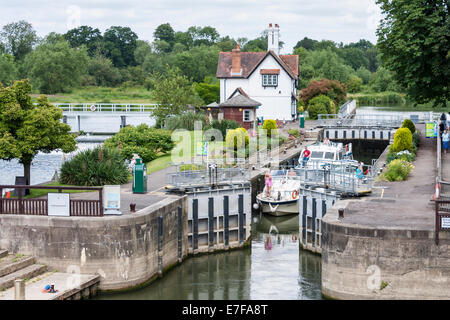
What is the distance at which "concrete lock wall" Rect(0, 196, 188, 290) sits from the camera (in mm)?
26578

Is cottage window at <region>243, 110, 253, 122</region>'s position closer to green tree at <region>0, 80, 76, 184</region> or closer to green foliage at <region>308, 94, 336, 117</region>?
green foliage at <region>308, 94, 336, 117</region>

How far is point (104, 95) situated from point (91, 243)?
88.3 m

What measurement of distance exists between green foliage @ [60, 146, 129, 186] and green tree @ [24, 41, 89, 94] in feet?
239

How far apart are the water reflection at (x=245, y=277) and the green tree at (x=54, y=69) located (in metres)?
77.4

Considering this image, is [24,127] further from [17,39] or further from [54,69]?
[17,39]

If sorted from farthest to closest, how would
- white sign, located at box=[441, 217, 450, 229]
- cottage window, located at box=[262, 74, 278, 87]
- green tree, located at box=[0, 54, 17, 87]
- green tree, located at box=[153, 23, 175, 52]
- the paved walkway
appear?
green tree, located at box=[153, 23, 175, 52]
green tree, located at box=[0, 54, 17, 87]
cottage window, located at box=[262, 74, 278, 87]
the paved walkway
white sign, located at box=[441, 217, 450, 229]

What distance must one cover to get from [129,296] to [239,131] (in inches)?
904

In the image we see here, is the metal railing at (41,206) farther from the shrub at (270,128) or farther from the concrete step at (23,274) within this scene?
the shrub at (270,128)

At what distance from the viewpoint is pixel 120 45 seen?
6206 inches

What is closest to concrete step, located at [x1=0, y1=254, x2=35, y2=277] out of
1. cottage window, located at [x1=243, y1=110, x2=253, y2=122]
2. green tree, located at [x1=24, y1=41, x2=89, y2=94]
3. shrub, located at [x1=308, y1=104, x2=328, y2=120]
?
cottage window, located at [x1=243, y1=110, x2=253, y2=122]

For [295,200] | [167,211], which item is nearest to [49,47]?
[295,200]

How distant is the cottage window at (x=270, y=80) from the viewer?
7300 centimetres

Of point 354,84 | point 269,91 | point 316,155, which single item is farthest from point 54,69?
point 316,155
